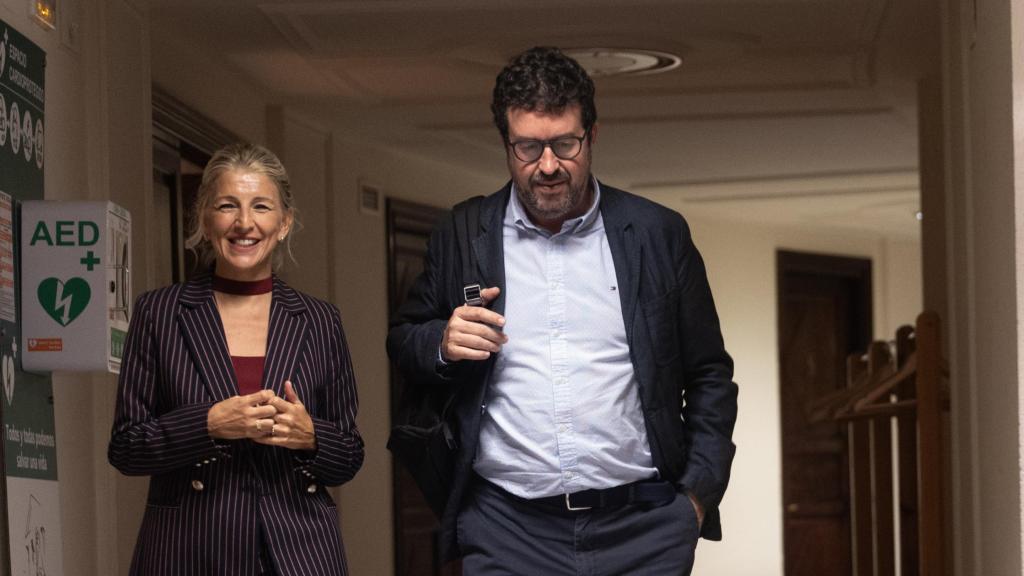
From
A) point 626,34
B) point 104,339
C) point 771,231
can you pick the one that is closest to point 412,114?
point 626,34

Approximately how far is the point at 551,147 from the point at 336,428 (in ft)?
1.88

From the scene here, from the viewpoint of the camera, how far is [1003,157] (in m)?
2.54

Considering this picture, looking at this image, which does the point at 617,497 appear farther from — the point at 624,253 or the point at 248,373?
the point at 248,373

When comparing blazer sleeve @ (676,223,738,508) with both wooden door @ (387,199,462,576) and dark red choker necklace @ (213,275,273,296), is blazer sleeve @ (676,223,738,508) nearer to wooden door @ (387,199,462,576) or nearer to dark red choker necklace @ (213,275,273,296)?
dark red choker necklace @ (213,275,273,296)

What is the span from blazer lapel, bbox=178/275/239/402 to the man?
0.31 metres

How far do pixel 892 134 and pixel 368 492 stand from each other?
2.92 m

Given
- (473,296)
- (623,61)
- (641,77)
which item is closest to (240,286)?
(473,296)

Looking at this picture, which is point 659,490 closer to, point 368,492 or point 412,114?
point 412,114

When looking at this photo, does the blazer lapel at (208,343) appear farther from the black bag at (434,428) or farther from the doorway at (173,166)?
the doorway at (173,166)

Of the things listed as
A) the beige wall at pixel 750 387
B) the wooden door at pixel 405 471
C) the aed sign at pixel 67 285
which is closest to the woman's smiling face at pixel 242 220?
the aed sign at pixel 67 285

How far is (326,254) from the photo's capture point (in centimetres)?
632

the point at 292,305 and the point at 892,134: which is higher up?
the point at 892,134

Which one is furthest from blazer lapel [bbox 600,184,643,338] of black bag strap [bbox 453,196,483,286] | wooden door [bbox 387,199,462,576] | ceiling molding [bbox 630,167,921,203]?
ceiling molding [bbox 630,167,921,203]

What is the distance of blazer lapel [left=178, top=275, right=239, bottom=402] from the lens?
2.33m
